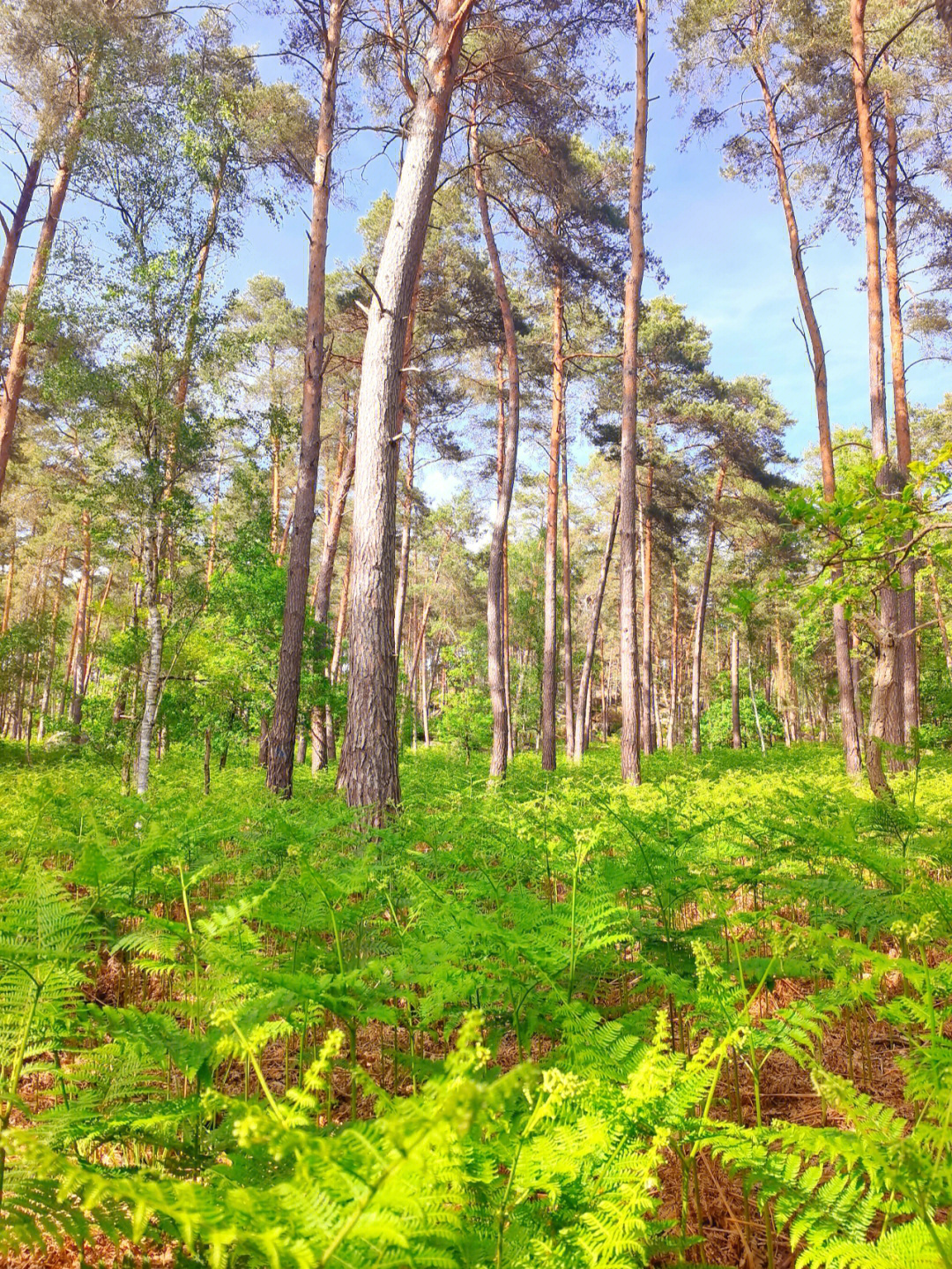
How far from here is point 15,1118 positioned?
187 cm

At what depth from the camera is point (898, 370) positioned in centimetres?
1359

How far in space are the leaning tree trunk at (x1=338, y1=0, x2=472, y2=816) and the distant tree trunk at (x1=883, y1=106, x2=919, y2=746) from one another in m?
10.5

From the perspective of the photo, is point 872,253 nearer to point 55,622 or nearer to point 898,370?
point 898,370

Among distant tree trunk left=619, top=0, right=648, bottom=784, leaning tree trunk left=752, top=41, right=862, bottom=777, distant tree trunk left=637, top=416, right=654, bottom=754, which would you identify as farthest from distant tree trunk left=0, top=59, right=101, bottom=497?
distant tree trunk left=637, top=416, right=654, bottom=754

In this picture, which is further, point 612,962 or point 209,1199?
point 612,962

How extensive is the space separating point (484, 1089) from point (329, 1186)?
0.37 m

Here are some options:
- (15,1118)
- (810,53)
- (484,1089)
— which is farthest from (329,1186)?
(810,53)

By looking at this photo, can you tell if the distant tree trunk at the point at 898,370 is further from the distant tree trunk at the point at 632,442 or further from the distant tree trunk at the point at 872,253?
the distant tree trunk at the point at 632,442

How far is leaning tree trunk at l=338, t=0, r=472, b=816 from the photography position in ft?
17.9

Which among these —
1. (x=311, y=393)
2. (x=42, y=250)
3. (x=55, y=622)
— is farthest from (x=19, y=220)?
(x=55, y=622)

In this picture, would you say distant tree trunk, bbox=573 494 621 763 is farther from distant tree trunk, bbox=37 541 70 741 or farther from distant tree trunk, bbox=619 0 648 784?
distant tree trunk, bbox=37 541 70 741

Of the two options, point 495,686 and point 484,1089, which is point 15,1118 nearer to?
point 484,1089

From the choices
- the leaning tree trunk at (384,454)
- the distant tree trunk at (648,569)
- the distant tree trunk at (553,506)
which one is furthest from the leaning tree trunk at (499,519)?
the distant tree trunk at (648,569)

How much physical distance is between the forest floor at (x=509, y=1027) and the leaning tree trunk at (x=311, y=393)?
196 inches
